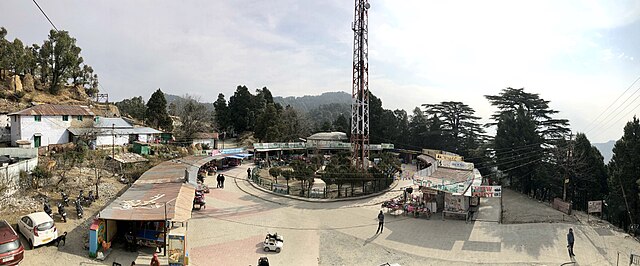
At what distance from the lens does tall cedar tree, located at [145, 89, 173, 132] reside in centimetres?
4600

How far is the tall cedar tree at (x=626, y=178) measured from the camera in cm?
2247

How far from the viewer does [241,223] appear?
18594mm

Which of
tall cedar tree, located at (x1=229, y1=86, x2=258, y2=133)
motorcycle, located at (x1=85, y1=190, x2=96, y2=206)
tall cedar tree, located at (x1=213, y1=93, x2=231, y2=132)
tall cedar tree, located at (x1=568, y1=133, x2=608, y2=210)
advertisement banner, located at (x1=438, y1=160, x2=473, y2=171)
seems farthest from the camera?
tall cedar tree, located at (x1=213, y1=93, x2=231, y2=132)

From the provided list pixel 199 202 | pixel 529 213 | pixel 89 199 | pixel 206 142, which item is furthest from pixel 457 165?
pixel 206 142

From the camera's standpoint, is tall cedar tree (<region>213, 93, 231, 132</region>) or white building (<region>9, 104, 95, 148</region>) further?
tall cedar tree (<region>213, 93, 231, 132</region>)

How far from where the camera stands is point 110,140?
1273 inches

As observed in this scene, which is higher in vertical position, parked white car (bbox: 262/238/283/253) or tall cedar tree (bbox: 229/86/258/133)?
tall cedar tree (bbox: 229/86/258/133)

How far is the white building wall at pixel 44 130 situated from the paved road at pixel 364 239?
1692 centimetres

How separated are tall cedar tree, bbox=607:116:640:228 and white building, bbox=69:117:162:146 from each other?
3840cm

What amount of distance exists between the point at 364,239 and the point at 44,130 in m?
27.1

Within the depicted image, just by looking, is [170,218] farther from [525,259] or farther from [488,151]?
[488,151]

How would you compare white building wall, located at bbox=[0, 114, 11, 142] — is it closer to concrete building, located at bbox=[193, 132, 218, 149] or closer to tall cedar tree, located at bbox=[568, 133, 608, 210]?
concrete building, located at bbox=[193, 132, 218, 149]

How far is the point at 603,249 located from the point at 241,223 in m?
17.4

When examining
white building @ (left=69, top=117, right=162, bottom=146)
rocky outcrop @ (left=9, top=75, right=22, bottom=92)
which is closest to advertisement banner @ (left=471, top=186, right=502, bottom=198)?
white building @ (left=69, top=117, right=162, bottom=146)
